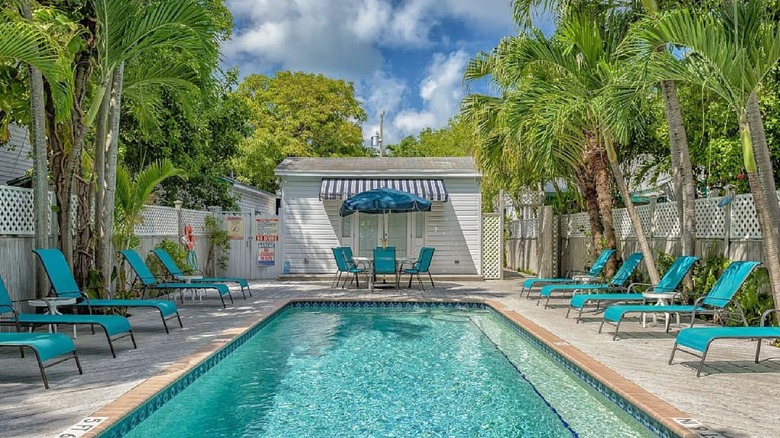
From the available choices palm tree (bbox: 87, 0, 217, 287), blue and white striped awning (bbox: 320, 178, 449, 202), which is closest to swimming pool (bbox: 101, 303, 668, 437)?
palm tree (bbox: 87, 0, 217, 287)

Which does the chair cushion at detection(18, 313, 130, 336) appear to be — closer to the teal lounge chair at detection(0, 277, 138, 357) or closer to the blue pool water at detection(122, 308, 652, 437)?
the teal lounge chair at detection(0, 277, 138, 357)

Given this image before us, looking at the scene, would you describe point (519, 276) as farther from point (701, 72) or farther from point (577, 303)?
point (701, 72)

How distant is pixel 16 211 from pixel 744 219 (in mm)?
10780

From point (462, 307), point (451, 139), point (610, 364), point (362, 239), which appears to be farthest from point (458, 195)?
point (451, 139)

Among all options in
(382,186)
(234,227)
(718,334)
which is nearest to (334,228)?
A: (382,186)

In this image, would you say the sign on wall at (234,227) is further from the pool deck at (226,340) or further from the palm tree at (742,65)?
the palm tree at (742,65)

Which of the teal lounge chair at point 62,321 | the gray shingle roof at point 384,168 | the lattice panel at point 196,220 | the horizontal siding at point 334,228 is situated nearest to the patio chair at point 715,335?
the teal lounge chair at point 62,321

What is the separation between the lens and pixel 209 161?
22828 mm

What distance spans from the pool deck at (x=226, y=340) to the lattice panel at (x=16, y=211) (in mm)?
1775

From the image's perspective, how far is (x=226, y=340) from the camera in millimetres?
8273

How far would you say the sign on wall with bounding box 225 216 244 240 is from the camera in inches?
769

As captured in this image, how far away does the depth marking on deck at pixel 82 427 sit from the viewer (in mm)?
4256

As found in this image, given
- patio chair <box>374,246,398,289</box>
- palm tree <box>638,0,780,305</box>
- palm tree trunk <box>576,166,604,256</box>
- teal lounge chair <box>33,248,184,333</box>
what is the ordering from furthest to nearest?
patio chair <box>374,246,398,289</box>
palm tree trunk <box>576,166,604,256</box>
teal lounge chair <box>33,248,184,333</box>
palm tree <box>638,0,780,305</box>

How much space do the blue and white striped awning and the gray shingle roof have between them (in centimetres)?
23
